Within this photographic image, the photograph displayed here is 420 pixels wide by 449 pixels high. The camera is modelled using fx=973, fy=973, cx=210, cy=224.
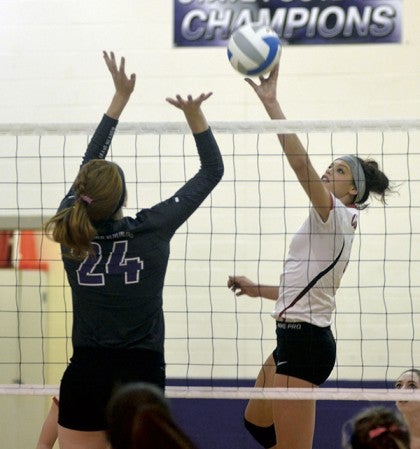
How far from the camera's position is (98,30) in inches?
316

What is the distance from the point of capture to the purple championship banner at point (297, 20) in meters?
A: 7.89

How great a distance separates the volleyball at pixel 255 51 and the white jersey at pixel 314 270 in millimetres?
759

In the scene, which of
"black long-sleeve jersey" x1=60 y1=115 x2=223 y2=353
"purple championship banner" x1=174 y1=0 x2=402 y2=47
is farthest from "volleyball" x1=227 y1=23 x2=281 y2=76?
"purple championship banner" x1=174 y1=0 x2=402 y2=47

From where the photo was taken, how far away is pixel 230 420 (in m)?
7.71

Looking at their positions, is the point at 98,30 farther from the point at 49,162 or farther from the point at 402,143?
the point at 402,143

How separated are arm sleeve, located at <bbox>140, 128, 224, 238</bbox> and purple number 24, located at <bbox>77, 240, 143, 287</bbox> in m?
0.17

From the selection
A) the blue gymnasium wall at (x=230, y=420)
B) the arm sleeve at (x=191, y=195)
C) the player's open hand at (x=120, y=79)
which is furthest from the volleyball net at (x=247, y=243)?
the arm sleeve at (x=191, y=195)

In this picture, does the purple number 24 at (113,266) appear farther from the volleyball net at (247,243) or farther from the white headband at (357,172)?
the volleyball net at (247,243)

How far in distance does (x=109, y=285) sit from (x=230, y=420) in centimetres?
393

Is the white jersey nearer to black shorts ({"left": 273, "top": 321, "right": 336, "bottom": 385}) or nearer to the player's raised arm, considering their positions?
black shorts ({"left": 273, "top": 321, "right": 336, "bottom": 385})

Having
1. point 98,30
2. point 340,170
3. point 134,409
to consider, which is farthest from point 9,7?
point 134,409

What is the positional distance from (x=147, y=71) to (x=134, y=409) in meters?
6.00

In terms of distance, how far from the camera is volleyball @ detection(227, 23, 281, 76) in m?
4.71

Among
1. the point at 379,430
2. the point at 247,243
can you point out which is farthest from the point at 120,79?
the point at 247,243
